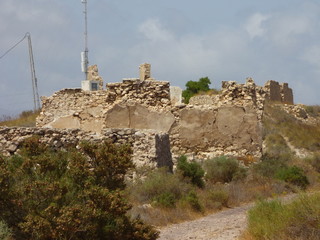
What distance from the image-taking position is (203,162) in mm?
23281

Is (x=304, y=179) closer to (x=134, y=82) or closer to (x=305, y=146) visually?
(x=134, y=82)

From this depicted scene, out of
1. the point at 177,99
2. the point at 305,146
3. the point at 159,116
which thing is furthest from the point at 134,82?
the point at 305,146

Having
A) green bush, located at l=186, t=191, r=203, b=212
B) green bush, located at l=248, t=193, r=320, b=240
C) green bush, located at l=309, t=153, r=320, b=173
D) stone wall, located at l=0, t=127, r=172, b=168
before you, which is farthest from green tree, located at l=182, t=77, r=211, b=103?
green bush, located at l=248, t=193, r=320, b=240

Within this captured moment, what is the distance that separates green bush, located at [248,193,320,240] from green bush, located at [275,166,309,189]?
10.1 metres

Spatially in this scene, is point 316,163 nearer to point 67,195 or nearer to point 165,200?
point 165,200

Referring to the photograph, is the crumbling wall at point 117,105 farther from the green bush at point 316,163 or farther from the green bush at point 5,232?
the green bush at point 5,232

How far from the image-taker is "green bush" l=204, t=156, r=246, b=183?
71.6ft

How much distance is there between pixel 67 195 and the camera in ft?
36.2

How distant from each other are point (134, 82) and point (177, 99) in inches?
438

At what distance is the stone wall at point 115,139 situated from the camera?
1697cm

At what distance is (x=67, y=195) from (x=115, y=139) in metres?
8.16

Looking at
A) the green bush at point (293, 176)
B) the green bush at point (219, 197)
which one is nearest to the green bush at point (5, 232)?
the green bush at point (219, 197)

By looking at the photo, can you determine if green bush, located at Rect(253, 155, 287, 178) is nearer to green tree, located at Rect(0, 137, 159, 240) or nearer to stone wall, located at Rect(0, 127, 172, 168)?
stone wall, located at Rect(0, 127, 172, 168)

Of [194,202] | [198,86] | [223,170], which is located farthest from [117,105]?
[198,86]
